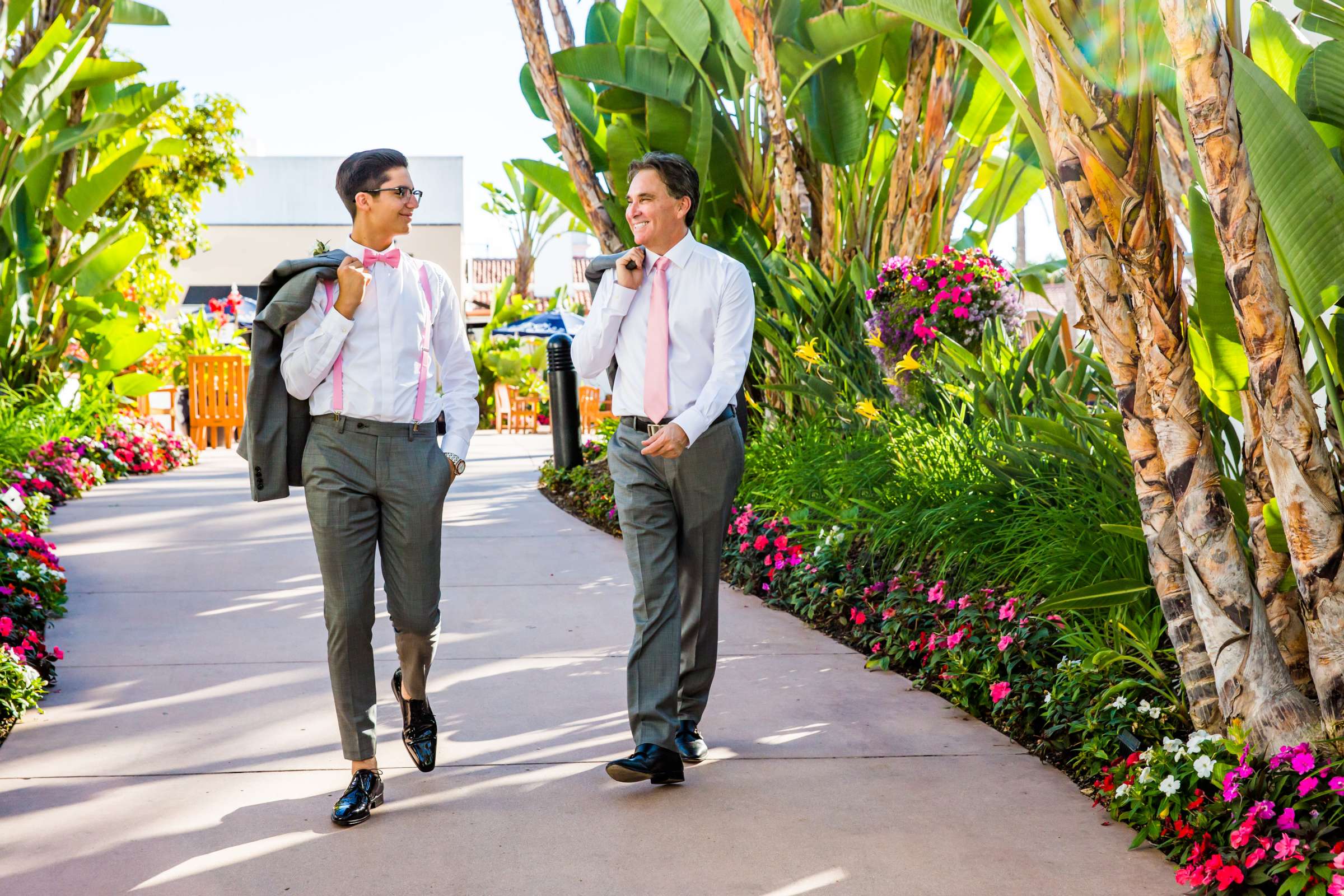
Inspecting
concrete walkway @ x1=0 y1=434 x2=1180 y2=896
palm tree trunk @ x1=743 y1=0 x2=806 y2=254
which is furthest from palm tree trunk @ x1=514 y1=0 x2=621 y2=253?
concrete walkway @ x1=0 y1=434 x2=1180 y2=896

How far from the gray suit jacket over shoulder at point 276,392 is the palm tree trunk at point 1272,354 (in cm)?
219

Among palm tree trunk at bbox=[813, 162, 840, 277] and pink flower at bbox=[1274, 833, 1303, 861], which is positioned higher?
palm tree trunk at bbox=[813, 162, 840, 277]

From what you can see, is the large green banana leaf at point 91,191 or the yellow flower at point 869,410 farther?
the large green banana leaf at point 91,191

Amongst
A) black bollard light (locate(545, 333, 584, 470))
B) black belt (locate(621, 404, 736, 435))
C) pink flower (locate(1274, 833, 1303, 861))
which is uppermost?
black belt (locate(621, 404, 736, 435))

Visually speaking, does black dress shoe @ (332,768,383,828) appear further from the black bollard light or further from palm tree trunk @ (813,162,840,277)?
the black bollard light

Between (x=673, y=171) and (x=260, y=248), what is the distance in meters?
32.7

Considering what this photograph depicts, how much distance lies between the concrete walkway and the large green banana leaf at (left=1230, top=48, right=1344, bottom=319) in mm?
1454

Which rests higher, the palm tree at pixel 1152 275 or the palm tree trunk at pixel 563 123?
the palm tree trunk at pixel 563 123

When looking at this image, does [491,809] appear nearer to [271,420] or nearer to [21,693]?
[271,420]

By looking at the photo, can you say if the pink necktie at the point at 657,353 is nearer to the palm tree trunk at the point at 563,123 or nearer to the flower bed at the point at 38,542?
the flower bed at the point at 38,542

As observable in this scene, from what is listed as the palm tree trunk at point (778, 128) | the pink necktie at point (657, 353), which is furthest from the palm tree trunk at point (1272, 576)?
the palm tree trunk at point (778, 128)

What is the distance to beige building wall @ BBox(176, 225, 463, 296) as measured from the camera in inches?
1309

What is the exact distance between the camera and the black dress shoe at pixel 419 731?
3.54 meters

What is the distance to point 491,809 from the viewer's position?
→ 3330 millimetres
